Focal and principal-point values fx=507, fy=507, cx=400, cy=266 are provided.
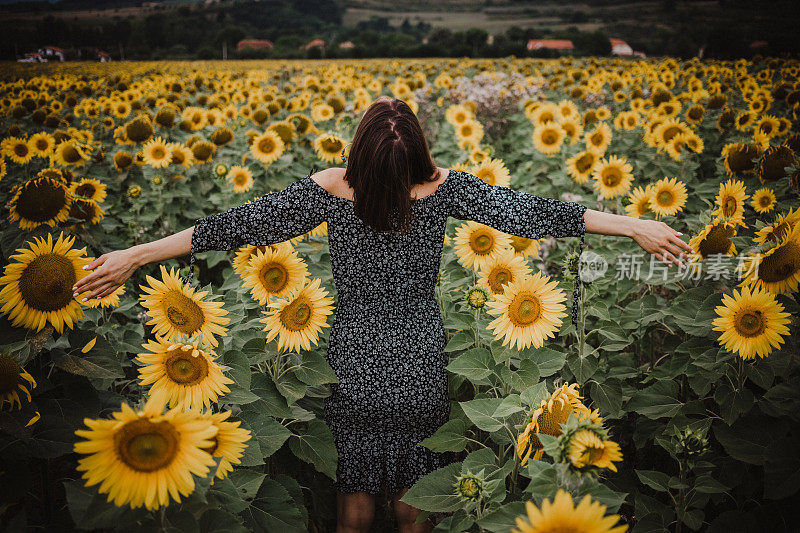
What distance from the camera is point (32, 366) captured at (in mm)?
1863

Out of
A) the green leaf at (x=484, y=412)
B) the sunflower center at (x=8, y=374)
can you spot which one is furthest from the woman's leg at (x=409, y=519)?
the sunflower center at (x=8, y=374)

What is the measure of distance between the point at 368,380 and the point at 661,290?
365 centimetres

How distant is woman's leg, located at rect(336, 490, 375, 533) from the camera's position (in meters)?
2.50

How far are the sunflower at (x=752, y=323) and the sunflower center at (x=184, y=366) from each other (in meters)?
2.06

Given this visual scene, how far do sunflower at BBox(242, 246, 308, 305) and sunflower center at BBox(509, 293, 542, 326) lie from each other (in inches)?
39.1

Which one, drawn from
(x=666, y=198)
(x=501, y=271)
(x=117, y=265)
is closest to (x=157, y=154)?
(x=117, y=265)

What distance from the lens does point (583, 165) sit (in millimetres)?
4926

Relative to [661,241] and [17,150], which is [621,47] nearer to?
[17,150]

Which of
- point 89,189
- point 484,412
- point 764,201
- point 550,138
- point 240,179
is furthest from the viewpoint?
point 550,138

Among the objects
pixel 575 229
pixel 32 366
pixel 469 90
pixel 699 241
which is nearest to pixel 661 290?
pixel 699 241

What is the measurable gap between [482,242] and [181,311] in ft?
5.30

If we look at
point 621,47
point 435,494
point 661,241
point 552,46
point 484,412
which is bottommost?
point 435,494

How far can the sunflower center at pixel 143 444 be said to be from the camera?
1296 mm

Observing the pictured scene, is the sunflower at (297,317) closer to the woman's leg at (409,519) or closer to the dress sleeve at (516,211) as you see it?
the dress sleeve at (516,211)
